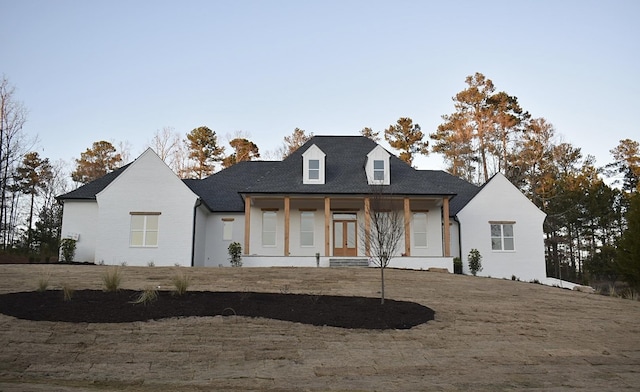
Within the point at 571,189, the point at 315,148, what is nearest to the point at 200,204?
the point at 315,148

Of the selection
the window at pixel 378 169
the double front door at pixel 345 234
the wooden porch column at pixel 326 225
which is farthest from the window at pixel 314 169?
the window at pixel 378 169

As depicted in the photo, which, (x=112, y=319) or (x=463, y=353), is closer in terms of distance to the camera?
(x=463, y=353)

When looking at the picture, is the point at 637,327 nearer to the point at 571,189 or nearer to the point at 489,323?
the point at 489,323

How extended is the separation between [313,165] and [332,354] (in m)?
16.9

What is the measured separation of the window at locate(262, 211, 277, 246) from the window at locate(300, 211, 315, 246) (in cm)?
141

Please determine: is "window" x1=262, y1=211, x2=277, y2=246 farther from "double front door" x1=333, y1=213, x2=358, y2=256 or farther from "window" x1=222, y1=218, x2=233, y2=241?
"double front door" x1=333, y1=213, x2=358, y2=256

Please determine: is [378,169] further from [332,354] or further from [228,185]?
[332,354]

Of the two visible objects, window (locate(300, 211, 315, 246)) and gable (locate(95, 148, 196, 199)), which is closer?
gable (locate(95, 148, 196, 199))

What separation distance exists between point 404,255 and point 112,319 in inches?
620

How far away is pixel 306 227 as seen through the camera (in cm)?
2733

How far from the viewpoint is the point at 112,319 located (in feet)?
38.4

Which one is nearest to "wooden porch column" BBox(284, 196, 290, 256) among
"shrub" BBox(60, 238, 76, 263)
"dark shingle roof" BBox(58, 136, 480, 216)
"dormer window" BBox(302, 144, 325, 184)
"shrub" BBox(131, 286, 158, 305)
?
"dark shingle roof" BBox(58, 136, 480, 216)

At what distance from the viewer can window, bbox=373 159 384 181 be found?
26.6 metres

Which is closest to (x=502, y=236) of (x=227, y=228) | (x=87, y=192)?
(x=227, y=228)
